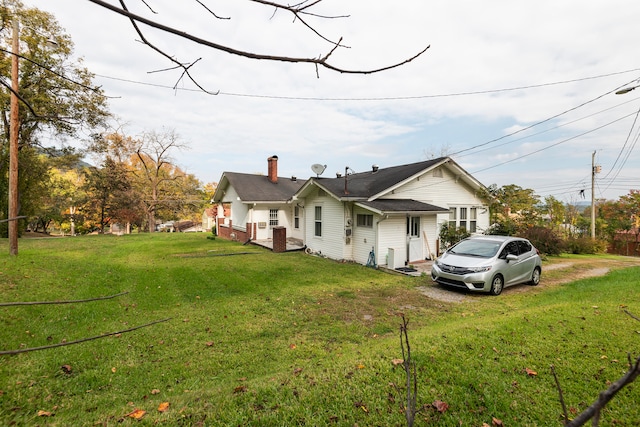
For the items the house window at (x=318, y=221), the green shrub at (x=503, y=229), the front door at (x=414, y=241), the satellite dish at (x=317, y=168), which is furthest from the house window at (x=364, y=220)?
the green shrub at (x=503, y=229)

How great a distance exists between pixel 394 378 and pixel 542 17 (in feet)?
26.8

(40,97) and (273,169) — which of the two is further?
(273,169)

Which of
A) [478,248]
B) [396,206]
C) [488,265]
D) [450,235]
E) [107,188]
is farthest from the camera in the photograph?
[107,188]

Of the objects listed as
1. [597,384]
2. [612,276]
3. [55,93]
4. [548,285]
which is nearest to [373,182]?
[548,285]

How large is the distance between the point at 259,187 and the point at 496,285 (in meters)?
16.8

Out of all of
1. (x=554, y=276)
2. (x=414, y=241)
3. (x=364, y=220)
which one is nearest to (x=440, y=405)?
(x=364, y=220)

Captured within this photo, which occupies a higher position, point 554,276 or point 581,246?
point 581,246

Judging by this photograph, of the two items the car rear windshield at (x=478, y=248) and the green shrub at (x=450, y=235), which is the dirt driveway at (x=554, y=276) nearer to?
the car rear windshield at (x=478, y=248)

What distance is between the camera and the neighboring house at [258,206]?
66.0ft

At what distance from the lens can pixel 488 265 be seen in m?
8.62

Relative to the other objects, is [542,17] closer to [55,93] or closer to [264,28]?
[264,28]

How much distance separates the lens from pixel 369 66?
2.06 meters

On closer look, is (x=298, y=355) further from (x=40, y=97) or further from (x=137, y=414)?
(x=40, y=97)

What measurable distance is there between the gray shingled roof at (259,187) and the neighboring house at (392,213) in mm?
3494
